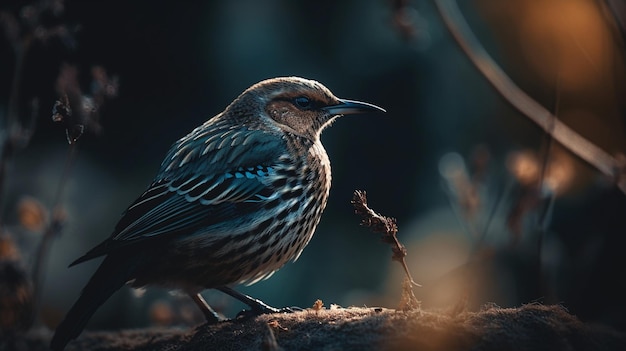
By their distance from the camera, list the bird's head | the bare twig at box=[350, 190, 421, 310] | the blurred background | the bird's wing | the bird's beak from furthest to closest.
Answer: the blurred background, the bird's head, the bird's beak, the bird's wing, the bare twig at box=[350, 190, 421, 310]

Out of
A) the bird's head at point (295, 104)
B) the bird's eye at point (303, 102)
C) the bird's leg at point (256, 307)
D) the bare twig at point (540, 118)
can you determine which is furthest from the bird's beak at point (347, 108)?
the bird's leg at point (256, 307)

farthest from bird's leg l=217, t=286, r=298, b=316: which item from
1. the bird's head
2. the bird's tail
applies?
the bird's head

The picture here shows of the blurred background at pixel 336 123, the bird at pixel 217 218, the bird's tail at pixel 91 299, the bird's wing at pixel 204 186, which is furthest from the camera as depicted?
the blurred background at pixel 336 123

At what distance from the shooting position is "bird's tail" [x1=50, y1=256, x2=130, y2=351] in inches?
181

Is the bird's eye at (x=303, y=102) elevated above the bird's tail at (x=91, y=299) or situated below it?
above

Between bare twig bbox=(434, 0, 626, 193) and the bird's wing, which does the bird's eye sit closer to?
the bird's wing

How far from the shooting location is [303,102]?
6.11 m

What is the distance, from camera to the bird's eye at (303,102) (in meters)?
6.11

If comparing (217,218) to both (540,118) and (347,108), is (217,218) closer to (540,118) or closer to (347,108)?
(347,108)

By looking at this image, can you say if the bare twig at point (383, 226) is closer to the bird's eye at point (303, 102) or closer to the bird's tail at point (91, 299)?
the bird's tail at point (91, 299)

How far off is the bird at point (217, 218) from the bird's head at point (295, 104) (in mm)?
127

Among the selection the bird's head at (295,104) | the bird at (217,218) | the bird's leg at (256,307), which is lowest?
the bird's leg at (256,307)

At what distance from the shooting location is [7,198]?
A: 894 centimetres

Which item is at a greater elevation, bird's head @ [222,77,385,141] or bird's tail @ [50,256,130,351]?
bird's head @ [222,77,385,141]
